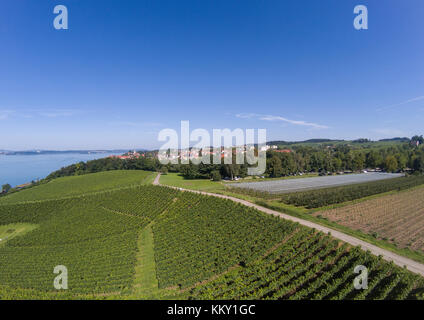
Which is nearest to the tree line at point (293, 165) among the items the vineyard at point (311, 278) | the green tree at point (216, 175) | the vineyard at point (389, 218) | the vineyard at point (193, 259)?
the green tree at point (216, 175)

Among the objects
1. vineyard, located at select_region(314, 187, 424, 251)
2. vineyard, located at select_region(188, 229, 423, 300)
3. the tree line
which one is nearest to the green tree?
the tree line

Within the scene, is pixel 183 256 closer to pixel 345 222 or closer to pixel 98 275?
pixel 98 275

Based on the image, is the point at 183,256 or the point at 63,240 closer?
the point at 183,256

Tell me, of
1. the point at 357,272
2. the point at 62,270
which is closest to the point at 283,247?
the point at 357,272

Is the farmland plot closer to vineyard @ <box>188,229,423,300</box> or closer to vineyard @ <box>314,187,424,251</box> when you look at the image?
vineyard @ <box>314,187,424,251</box>

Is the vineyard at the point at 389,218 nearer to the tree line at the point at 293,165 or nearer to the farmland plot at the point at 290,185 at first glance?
the farmland plot at the point at 290,185

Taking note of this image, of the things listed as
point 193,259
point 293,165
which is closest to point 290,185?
point 293,165
